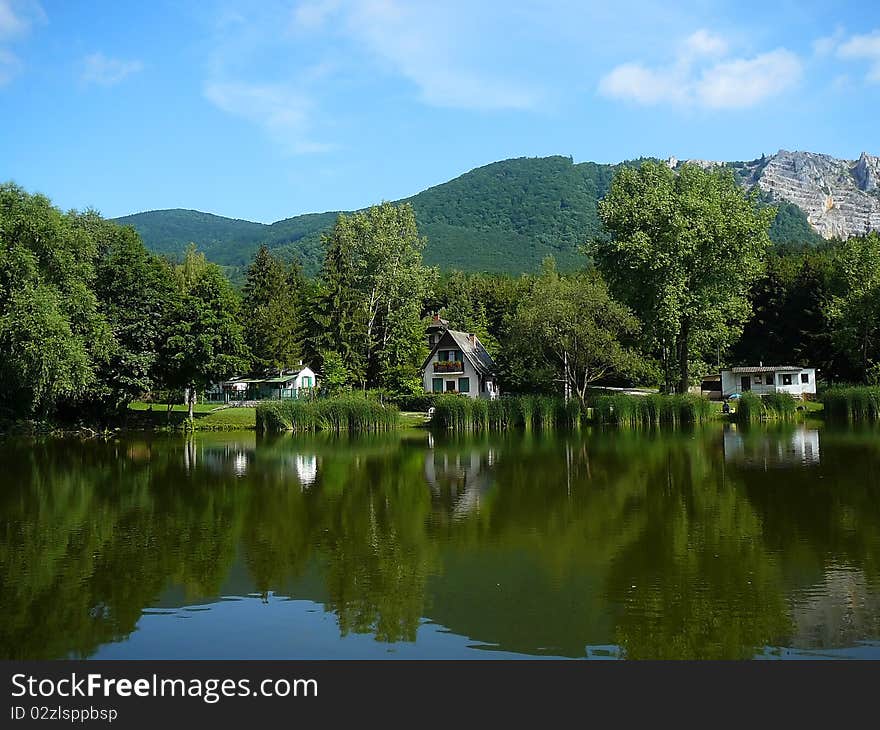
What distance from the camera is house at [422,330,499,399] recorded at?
7006 cm

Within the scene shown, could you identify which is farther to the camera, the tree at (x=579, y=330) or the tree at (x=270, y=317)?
the tree at (x=270, y=317)

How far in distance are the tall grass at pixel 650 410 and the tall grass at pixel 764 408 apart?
2.13 metres

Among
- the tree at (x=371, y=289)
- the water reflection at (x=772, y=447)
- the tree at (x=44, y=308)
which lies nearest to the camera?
the water reflection at (x=772, y=447)

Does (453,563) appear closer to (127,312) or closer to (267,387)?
(127,312)

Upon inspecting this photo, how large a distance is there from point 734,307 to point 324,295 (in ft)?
110

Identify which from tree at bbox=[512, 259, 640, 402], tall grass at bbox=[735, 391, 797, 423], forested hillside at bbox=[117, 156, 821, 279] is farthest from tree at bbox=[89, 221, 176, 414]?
forested hillside at bbox=[117, 156, 821, 279]

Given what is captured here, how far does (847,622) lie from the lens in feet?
30.5

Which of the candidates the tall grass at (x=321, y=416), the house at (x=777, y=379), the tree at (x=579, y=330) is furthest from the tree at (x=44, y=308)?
the house at (x=777, y=379)

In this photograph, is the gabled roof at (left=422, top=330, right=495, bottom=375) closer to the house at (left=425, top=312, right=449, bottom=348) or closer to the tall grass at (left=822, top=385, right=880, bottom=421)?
the house at (left=425, top=312, right=449, bottom=348)

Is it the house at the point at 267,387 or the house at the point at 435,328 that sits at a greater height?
the house at the point at 435,328

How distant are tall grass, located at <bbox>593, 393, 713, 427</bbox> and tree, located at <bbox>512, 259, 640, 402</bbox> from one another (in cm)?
400

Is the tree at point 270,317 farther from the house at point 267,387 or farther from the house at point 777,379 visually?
the house at point 777,379

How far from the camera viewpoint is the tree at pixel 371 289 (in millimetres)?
67750

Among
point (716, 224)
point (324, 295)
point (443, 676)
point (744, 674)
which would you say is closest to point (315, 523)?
point (443, 676)
